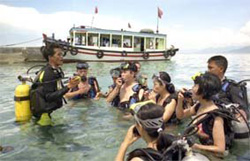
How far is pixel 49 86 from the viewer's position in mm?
5070

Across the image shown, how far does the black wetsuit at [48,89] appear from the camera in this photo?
502 centimetres

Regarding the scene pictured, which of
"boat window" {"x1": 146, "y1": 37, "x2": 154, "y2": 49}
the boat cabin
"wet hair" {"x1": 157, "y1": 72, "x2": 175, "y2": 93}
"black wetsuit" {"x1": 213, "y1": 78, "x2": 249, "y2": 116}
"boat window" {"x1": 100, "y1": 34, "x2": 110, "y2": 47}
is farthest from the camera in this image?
"boat window" {"x1": 146, "y1": 37, "x2": 154, "y2": 49}

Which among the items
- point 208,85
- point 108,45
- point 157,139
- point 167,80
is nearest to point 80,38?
point 108,45

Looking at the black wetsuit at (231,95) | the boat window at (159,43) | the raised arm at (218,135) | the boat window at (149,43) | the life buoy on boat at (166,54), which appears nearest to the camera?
the raised arm at (218,135)

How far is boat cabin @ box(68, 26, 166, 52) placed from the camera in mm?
29031

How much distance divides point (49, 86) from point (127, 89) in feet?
7.47

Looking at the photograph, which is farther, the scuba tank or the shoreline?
the shoreline

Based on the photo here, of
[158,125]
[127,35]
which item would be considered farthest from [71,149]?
[127,35]

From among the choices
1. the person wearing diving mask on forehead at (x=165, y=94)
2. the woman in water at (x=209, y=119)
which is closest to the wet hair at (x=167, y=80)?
the person wearing diving mask on forehead at (x=165, y=94)

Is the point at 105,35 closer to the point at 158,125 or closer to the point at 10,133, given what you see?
the point at 10,133

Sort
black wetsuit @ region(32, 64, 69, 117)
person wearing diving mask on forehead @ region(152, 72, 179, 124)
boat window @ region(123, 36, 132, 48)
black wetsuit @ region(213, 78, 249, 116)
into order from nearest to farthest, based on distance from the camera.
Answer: black wetsuit @ region(213, 78, 249, 116) → black wetsuit @ region(32, 64, 69, 117) → person wearing diving mask on forehead @ region(152, 72, 179, 124) → boat window @ region(123, 36, 132, 48)

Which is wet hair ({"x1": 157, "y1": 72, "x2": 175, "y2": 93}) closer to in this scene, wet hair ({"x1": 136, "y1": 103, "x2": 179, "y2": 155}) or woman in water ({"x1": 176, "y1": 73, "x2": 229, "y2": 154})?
woman in water ({"x1": 176, "y1": 73, "x2": 229, "y2": 154})

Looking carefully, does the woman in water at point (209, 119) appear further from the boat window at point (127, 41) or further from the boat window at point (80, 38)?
the boat window at point (127, 41)

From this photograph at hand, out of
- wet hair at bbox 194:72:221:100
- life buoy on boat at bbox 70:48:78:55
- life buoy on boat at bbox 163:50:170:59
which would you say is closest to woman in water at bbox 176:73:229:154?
wet hair at bbox 194:72:221:100
